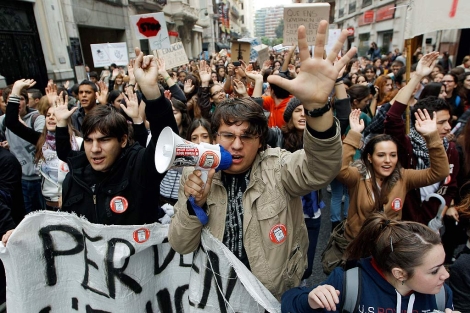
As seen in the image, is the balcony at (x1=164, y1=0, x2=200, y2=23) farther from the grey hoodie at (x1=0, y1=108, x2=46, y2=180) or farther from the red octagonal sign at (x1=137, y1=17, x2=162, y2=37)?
the grey hoodie at (x1=0, y1=108, x2=46, y2=180)

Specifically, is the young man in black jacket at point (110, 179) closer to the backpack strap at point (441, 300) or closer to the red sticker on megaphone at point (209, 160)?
the red sticker on megaphone at point (209, 160)

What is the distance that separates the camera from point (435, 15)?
111 inches

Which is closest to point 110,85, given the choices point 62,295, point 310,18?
point 310,18

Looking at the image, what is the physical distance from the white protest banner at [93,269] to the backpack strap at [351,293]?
71 cm

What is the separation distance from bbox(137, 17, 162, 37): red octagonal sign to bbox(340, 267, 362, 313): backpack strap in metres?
6.06

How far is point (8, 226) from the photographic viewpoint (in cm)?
194

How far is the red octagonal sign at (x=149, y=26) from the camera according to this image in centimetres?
630

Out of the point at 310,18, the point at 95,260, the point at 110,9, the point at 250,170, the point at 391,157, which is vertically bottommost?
the point at 95,260

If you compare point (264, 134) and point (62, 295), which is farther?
point (62, 295)

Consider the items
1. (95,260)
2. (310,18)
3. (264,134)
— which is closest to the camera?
(264,134)

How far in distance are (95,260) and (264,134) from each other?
4.10 feet

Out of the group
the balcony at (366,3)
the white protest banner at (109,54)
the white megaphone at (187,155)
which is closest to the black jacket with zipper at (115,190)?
the white megaphone at (187,155)

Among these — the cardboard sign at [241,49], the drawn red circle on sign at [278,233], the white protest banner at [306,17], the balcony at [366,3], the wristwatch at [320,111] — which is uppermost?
the balcony at [366,3]

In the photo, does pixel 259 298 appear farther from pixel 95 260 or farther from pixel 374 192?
pixel 374 192
